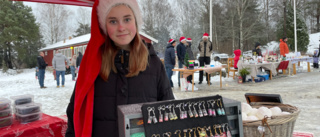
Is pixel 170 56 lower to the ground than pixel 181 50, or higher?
lower

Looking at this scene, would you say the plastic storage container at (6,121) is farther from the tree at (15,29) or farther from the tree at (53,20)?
the tree at (53,20)

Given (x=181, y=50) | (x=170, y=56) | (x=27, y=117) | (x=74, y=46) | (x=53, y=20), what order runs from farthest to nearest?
(x=53, y=20)
(x=74, y=46)
(x=181, y=50)
(x=170, y=56)
(x=27, y=117)

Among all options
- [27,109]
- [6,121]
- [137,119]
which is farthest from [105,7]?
[6,121]

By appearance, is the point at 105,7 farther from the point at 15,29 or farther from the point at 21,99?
the point at 15,29

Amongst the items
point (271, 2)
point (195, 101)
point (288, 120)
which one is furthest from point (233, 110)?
point (271, 2)

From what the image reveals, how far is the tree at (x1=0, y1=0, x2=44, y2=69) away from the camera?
84.9 feet

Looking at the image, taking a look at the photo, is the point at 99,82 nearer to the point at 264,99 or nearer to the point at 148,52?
the point at 148,52

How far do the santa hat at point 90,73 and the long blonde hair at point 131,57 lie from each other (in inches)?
1.5

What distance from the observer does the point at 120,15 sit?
138cm

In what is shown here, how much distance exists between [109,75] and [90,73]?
11 centimetres

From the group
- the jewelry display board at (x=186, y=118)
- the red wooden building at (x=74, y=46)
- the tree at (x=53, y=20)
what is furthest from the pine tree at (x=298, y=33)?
the tree at (x=53, y=20)

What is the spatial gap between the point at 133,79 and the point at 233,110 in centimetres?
63

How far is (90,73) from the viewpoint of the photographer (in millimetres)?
1330

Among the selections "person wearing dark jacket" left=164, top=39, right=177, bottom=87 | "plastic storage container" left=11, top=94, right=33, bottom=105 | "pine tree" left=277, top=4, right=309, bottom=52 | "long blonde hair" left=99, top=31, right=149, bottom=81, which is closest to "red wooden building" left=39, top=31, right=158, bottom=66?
"person wearing dark jacket" left=164, top=39, right=177, bottom=87
